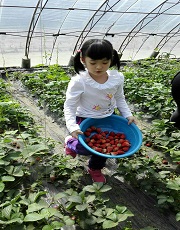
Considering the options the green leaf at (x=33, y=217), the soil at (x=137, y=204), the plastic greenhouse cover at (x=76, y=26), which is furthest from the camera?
the plastic greenhouse cover at (x=76, y=26)

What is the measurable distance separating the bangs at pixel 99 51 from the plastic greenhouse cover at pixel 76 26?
3.69 meters

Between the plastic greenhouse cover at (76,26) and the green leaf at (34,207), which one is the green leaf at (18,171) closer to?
the green leaf at (34,207)

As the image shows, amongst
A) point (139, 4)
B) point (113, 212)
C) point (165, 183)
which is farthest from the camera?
point (139, 4)

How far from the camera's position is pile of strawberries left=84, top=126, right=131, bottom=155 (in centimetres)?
218

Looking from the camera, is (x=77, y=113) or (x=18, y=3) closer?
(x=77, y=113)

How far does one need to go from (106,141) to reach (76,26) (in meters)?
5.81

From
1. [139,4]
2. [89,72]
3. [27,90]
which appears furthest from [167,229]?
[139,4]

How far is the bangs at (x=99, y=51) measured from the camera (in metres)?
2.02

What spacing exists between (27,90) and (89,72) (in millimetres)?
2436

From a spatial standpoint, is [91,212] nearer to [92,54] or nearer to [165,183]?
[165,183]

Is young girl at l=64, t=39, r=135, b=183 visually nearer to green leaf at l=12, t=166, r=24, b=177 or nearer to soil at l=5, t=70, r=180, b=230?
soil at l=5, t=70, r=180, b=230

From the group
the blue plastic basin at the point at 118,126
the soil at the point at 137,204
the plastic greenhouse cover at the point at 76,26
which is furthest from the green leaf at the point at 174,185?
the plastic greenhouse cover at the point at 76,26

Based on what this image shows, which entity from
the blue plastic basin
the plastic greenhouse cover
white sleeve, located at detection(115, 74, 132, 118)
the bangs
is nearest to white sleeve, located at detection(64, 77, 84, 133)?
the blue plastic basin

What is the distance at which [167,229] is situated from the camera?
1.96 m
